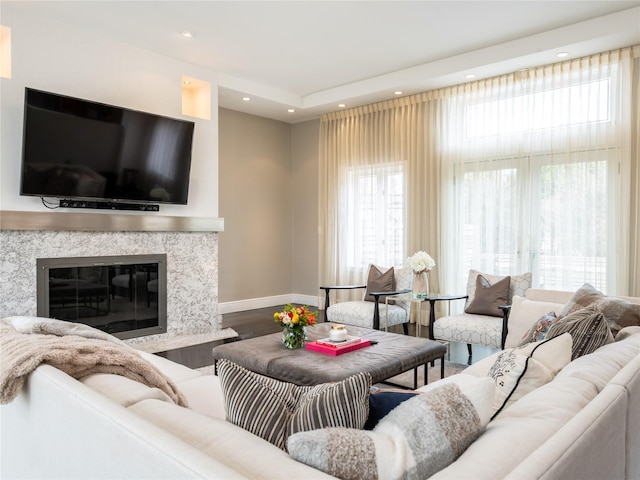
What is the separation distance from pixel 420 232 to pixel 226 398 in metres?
4.81

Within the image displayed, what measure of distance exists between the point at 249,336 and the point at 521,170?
3.48 meters

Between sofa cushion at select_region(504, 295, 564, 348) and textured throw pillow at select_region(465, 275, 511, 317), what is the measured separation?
1.00 meters

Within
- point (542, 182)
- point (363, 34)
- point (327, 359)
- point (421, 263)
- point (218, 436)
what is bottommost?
point (327, 359)

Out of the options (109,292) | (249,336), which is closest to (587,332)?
(249,336)

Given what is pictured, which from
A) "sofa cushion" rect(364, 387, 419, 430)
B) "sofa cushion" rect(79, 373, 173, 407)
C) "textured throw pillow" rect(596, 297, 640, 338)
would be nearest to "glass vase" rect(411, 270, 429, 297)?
"textured throw pillow" rect(596, 297, 640, 338)

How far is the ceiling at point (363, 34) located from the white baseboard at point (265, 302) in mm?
2924

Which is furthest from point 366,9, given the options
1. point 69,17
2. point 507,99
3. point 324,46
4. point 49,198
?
A: point 49,198

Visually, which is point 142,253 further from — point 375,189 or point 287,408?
point 287,408

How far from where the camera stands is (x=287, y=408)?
117 cm

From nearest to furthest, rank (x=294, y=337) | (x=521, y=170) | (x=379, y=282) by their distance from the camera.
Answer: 1. (x=294, y=337)
2. (x=521, y=170)
3. (x=379, y=282)

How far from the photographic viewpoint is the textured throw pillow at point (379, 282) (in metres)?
5.01

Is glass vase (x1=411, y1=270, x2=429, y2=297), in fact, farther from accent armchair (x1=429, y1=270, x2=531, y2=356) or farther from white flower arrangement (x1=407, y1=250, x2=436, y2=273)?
accent armchair (x1=429, y1=270, x2=531, y2=356)

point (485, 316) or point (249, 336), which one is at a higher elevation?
point (485, 316)

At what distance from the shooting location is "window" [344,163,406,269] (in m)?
5.99
